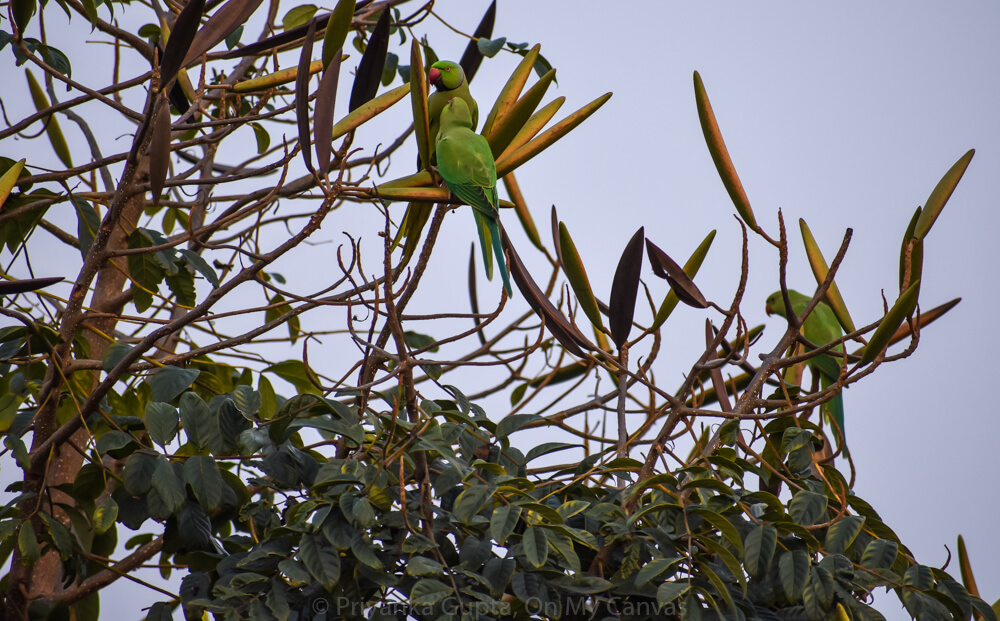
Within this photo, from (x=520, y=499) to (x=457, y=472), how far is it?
79 mm

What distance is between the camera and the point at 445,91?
1356 millimetres

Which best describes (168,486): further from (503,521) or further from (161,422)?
(503,521)

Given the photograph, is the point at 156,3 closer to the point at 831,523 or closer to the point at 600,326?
the point at 600,326

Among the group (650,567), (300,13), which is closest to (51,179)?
(300,13)

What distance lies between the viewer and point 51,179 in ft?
4.01

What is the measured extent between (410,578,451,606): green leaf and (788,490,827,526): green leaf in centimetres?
44

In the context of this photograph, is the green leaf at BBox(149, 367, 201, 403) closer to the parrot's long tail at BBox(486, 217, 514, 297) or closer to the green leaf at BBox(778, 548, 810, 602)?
the parrot's long tail at BBox(486, 217, 514, 297)

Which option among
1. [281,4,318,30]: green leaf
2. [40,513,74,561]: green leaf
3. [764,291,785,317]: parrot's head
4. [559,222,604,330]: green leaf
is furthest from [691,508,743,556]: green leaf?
[764,291,785,317]: parrot's head

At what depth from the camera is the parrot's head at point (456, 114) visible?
3.87 feet

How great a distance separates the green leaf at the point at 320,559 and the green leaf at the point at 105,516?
267mm

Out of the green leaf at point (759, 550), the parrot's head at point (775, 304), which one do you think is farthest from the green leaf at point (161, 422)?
the parrot's head at point (775, 304)

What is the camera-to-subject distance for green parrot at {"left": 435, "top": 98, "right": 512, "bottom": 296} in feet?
3.37

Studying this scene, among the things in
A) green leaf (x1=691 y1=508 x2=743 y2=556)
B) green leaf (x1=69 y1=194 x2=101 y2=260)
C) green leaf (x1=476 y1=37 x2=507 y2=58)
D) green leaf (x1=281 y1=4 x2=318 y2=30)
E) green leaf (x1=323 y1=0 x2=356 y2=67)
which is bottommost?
green leaf (x1=691 y1=508 x2=743 y2=556)

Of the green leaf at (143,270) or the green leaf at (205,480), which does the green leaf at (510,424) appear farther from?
the green leaf at (143,270)
